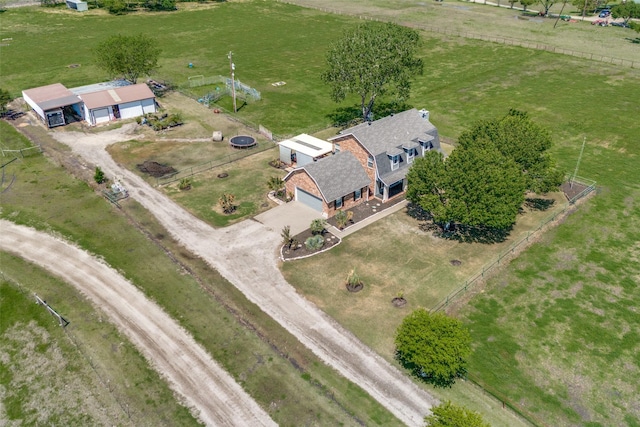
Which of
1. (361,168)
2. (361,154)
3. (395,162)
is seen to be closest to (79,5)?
(361,154)

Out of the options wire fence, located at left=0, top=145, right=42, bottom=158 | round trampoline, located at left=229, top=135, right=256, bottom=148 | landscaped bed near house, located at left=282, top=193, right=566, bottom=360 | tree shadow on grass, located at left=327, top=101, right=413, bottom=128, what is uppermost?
tree shadow on grass, located at left=327, top=101, right=413, bottom=128

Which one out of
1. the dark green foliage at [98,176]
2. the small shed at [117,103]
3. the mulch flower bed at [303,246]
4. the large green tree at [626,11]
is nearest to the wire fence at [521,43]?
the large green tree at [626,11]

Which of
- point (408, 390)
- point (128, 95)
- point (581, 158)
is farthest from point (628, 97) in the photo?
point (128, 95)

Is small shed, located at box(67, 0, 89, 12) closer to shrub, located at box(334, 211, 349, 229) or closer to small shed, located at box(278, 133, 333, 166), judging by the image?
small shed, located at box(278, 133, 333, 166)

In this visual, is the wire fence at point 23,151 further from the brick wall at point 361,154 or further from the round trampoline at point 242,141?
the brick wall at point 361,154

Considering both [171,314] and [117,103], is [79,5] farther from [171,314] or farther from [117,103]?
[171,314]

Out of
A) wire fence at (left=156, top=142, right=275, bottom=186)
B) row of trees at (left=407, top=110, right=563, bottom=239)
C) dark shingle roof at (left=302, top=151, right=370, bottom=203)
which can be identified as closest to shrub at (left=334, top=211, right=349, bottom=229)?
dark shingle roof at (left=302, top=151, right=370, bottom=203)

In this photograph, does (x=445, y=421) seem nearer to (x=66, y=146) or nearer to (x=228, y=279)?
(x=228, y=279)
